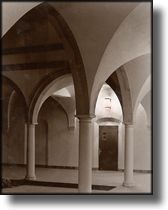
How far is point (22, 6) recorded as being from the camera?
350cm

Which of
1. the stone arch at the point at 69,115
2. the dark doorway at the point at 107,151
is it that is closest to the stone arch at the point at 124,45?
the dark doorway at the point at 107,151

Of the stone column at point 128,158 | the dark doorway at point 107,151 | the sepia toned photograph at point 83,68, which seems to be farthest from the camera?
the stone column at point 128,158

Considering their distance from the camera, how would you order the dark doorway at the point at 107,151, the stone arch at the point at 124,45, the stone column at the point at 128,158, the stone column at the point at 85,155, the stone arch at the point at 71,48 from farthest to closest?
the stone column at the point at 128,158 → the dark doorway at the point at 107,151 → the stone column at the point at 85,155 → the stone arch at the point at 71,48 → the stone arch at the point at 124,45

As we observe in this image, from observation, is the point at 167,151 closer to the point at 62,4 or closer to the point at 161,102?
the point at 161,102

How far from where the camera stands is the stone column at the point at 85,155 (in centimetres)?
509

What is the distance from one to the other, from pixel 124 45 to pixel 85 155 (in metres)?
1.74

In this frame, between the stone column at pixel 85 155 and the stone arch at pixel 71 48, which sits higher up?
the stone arch at pixel 71 48

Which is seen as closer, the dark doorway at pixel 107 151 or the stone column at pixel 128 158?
the dark doorway at pixel 107 151

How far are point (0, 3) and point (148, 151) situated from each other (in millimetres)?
2068

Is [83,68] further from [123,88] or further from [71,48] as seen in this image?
[123,88]

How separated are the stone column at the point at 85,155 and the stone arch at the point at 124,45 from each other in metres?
0.25

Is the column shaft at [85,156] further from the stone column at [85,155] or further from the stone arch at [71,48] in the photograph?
the stone arch at [71,48]

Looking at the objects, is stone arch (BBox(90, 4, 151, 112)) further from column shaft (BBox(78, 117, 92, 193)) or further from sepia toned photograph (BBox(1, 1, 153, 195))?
column shaft (BBox(78, 117, 92, 193))

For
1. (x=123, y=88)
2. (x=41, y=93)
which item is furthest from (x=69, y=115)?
(x=123, y=88)
